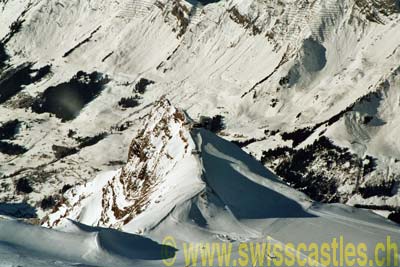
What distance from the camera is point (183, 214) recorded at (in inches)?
1718

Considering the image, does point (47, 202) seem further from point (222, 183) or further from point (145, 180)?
point (222, 183)

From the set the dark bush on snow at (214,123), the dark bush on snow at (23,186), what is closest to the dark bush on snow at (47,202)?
the dark bush on snow at (23,186)

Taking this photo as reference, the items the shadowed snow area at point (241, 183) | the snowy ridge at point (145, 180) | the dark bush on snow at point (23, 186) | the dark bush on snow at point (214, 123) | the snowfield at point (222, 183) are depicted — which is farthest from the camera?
the dark bush on snow at point (214, 123)

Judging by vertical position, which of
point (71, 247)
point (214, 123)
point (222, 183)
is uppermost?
point (222, 183)

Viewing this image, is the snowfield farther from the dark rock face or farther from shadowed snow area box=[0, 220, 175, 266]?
the dark rock face

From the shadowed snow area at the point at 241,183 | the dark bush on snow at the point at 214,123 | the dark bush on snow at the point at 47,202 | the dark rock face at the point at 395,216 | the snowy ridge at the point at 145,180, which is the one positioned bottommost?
the dark bush on snow at the point at 47,202

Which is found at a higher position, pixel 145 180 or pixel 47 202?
pixel 145 180

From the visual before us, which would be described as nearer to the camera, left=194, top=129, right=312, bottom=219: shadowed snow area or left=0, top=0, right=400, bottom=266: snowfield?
left=0, top=0, right=400, bottom=266: snowfield

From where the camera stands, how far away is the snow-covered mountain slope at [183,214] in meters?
34.5

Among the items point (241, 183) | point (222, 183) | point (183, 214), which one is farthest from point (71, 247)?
point (241, 183)

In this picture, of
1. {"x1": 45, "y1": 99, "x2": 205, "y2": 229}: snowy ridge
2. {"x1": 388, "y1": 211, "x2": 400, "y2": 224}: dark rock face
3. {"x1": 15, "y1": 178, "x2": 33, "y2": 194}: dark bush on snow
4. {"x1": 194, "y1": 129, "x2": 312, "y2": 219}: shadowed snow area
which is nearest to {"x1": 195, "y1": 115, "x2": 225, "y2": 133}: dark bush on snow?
{"x1": 15, "y1": 178, "x2": 33, "y2": 194}: dark bush on snow

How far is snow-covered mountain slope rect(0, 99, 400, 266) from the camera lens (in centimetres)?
3447

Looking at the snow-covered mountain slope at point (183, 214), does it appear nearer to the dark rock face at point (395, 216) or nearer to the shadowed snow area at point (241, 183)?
the shadowed snow area at point (241, 183)

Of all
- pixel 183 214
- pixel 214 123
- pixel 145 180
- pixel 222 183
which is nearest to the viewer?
pixel 183 214
